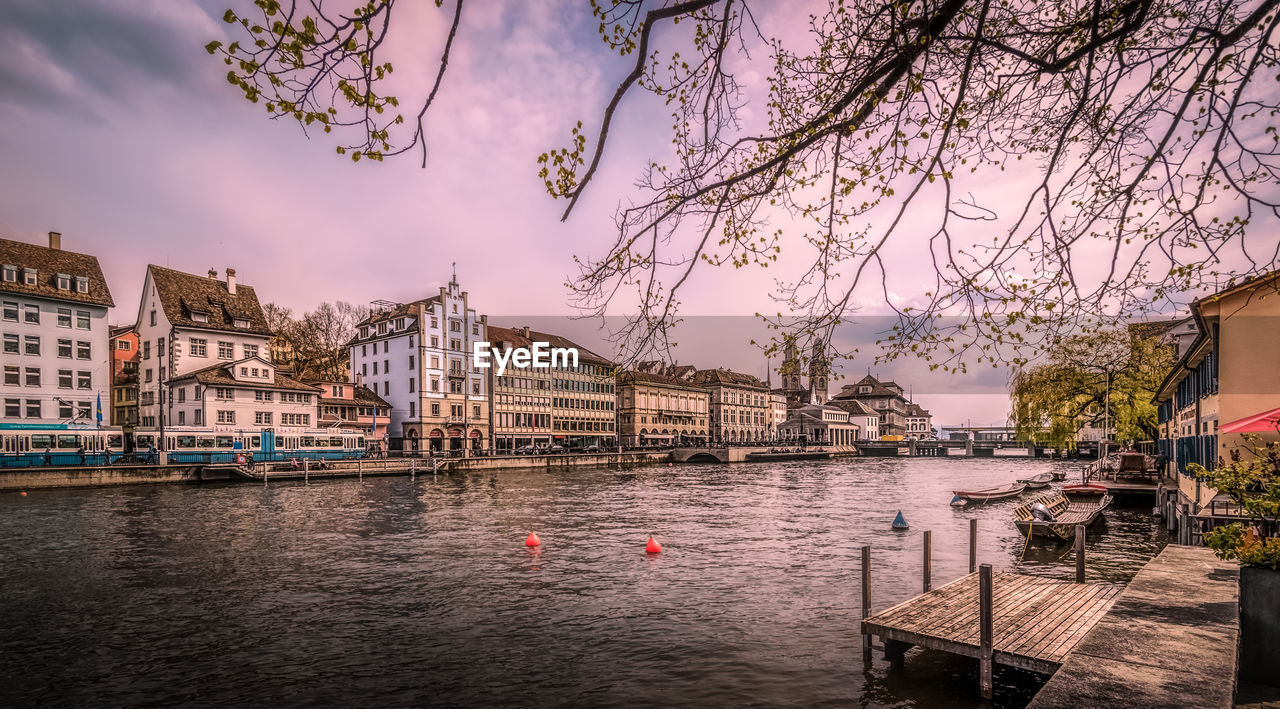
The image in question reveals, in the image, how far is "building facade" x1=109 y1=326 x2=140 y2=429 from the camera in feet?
221

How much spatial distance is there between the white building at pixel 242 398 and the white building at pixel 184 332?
382 mm

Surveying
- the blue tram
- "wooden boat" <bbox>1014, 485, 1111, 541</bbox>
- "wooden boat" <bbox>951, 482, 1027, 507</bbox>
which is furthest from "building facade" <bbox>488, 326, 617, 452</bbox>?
"wooden boat" <bbox>1014, 485, 1111, 541</bbox>

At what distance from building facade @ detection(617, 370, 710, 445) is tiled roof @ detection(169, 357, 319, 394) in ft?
165

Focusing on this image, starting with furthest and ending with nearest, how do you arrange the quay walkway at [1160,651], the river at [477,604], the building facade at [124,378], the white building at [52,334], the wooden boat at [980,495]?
the building facade at [124,378] < the white building at [52,334] < the wooden boat at [980,495] < the river at [477,604] < the quay walkway at [1160,651]

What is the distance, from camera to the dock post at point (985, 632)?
8.97 meters

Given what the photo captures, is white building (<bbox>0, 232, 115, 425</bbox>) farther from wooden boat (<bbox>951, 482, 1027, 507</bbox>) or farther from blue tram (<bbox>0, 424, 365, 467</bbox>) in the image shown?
wooden boat (<bbox>951, 482, 1027, 507</bbox>)

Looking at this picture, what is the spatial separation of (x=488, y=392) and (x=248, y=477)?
36.5 metres

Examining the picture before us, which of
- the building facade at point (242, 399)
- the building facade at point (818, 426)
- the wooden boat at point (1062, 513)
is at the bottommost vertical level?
the building facade at point (818, 426)

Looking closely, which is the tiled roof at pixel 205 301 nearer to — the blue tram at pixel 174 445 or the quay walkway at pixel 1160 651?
the blue tram at pixel 174 445

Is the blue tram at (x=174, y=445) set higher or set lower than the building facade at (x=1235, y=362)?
lower

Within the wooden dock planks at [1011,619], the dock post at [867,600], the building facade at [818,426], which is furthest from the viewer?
the building facade at [818,426]

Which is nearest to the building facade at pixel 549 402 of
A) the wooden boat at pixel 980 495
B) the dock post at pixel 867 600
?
the wooden boat at pixel 980 495

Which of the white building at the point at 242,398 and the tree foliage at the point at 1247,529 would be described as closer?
the tree foliage at the point at 1247,529

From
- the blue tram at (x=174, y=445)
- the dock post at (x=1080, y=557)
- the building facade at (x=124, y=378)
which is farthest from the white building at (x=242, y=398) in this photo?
the dock post at (x=1080, y=557)
